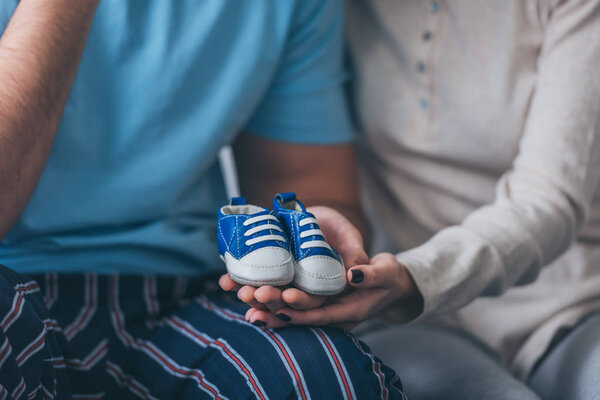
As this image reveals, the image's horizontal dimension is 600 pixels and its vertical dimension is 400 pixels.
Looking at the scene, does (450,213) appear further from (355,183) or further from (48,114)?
(48,114)

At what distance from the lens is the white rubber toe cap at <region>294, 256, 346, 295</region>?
0.60 metres

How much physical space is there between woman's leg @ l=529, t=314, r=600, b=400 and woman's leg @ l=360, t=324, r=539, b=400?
58 millimetres

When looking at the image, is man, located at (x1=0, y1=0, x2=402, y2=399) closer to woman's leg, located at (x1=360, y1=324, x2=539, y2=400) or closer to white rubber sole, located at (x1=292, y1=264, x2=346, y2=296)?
white rubber sole, located at (x1=292, y1=264, x2=346, y2=296)

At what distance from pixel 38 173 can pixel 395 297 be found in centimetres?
41

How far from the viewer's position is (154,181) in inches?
32.6

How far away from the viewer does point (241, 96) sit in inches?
34.5

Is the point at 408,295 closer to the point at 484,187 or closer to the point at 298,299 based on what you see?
the point at 298,299

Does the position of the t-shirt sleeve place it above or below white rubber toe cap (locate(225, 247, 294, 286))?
above

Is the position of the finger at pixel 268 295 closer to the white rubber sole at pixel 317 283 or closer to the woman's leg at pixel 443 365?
the white rubber sole at pixel 317 283

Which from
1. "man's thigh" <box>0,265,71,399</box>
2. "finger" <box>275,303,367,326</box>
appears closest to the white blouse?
"finger" <box>275,303,367,326</box>

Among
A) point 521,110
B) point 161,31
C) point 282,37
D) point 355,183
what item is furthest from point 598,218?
point 161,31

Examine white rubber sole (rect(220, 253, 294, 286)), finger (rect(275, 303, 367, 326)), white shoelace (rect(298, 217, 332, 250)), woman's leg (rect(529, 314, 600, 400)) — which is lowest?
woman's leg (rect(529, 314, 600, 400))

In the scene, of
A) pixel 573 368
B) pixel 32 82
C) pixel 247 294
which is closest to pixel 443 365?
pixel 573 368

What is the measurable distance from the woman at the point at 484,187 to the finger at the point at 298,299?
7cm
